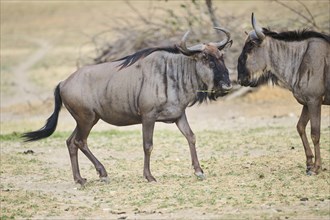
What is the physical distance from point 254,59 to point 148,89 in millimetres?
1502

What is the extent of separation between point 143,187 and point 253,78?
219 centimetres

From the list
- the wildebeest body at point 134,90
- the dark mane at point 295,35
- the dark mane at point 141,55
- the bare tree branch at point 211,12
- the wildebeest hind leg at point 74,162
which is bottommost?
the bare tree branch at point 211,12

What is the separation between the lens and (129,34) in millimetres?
22594

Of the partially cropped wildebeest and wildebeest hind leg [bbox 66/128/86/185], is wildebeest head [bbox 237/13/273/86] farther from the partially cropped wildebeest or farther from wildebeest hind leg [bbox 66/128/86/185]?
wildebeest hind leg [bbox 66/128/86/185]

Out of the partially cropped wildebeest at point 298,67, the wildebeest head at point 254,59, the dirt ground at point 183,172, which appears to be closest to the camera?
the dirt ground at point 183,172

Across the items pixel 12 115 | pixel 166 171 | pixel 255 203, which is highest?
pixel 255 203

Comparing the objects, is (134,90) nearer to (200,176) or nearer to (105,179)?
(105,179)

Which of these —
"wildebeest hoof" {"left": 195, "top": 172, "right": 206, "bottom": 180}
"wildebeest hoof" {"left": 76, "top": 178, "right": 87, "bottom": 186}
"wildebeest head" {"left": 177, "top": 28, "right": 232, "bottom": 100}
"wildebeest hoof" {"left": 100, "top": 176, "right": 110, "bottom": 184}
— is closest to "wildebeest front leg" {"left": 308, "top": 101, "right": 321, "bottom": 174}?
"wildebeest head" {"left": 177, "top": 28, "right": 232, "bottom": 100}

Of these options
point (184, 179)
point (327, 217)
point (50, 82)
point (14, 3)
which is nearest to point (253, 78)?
point (184, 179)

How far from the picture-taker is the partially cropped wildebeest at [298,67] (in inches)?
451

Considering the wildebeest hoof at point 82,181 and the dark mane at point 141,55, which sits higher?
the dark mane at point 141,55

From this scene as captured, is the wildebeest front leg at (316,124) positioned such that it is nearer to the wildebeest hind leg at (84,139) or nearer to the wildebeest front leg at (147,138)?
the wildebeest front leg at (147,138)

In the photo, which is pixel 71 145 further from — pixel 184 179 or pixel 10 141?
pixel 10 141

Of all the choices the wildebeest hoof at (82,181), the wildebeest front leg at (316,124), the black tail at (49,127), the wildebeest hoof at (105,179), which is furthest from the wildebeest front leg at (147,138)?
the wildebeest front leg at (316,124)
